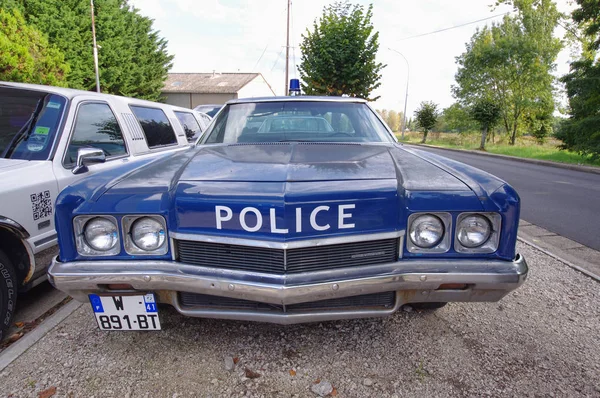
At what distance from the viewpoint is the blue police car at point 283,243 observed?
1.67 metres

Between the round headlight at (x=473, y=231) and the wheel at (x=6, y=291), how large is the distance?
265 centimetres

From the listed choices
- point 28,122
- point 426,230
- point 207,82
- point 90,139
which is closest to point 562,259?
point 426,230

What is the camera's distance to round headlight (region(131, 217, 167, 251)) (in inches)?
70.4

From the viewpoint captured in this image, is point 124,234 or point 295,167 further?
point 295,167

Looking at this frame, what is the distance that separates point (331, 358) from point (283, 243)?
0.89 meters

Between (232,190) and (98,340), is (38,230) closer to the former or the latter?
(98,340)

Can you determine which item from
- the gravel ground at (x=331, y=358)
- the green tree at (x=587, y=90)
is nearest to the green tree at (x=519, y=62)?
the green tree at (x=587, y=90)

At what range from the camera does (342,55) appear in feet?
48.3

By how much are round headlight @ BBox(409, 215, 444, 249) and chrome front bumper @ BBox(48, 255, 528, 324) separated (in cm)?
11

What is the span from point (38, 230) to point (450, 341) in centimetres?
288

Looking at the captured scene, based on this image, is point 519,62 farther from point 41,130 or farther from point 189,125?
point 41,130

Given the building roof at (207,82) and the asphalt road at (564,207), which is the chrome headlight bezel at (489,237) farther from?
the building roof at (207,82)

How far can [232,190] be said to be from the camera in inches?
66.9

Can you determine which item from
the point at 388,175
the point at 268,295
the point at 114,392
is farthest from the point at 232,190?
the point at 114,392
